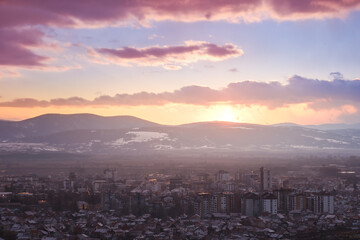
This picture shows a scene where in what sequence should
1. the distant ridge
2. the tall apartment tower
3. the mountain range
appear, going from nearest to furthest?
the tall apartment tower
the mountain range
the distant ridge

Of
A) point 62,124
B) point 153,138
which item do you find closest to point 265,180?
point 153,138

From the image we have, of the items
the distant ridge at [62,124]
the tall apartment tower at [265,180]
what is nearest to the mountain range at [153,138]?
the distant ridge at [62,124]

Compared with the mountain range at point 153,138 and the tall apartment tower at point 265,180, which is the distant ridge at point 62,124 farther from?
the tall apartment tower at point 265,180

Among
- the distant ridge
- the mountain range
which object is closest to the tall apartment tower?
the mountain range

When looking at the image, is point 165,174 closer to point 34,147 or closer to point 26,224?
point 26,224

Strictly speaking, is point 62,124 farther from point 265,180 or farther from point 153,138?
point 265,180

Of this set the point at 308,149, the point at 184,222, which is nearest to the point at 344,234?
the point at 184,222

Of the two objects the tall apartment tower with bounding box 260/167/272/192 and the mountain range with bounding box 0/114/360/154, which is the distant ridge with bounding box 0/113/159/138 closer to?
the mountain range with bounding box 0/114/360/154

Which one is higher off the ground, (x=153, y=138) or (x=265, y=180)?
(x=153, y=138)
